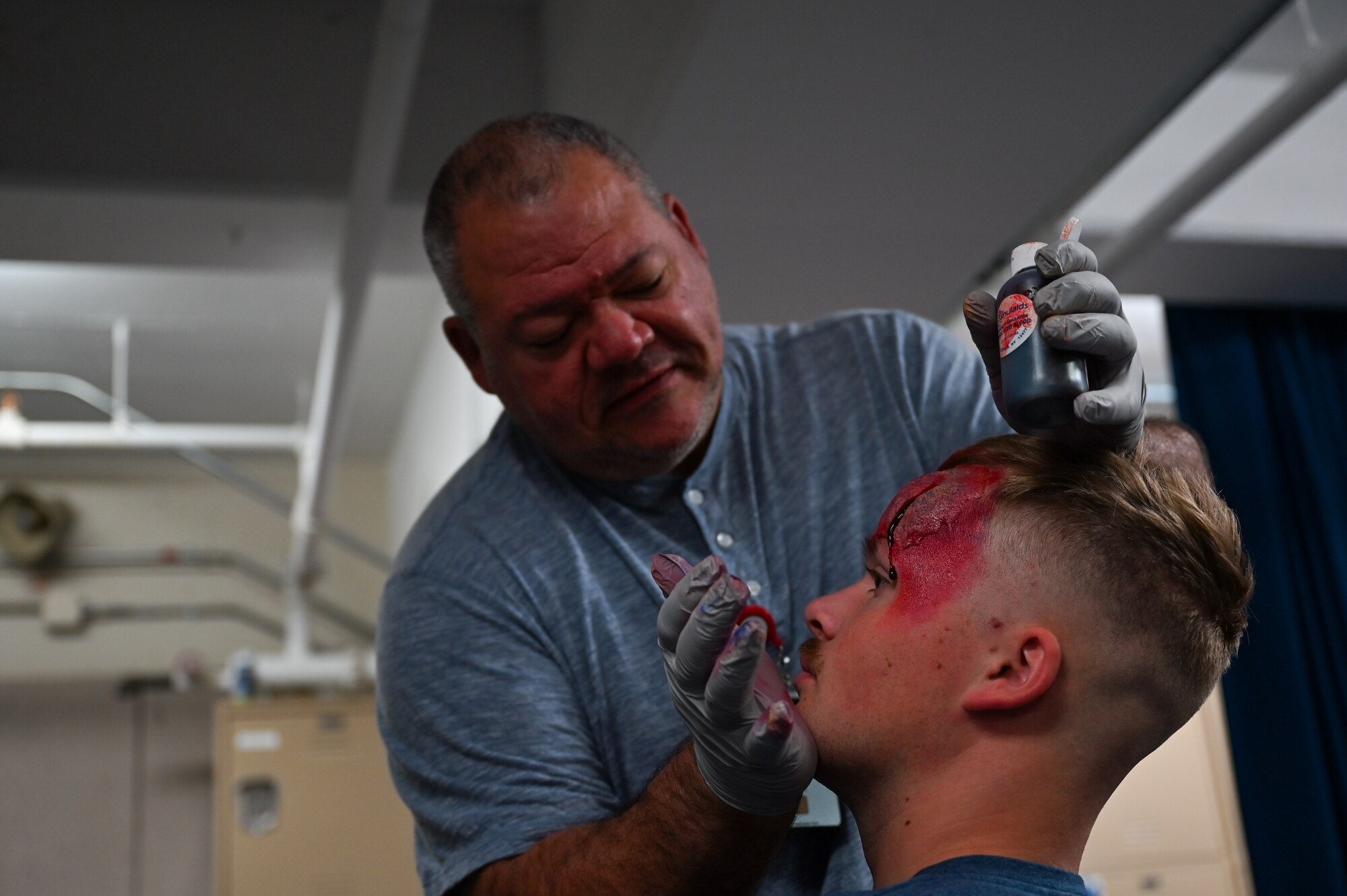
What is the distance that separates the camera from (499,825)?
1319 millimetres

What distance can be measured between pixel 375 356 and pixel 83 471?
6.71ft

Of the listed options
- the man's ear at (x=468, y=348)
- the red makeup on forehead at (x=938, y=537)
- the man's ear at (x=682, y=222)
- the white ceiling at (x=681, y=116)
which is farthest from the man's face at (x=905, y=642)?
the white ceiling at (x=681, y=116)

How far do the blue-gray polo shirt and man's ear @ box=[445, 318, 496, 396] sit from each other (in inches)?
2.7

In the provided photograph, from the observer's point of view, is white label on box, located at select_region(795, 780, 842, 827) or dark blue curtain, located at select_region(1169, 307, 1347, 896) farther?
dark blue curtain, located at select_region(1169, 307, 1347, 896)

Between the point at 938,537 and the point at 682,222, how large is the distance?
685 millimetres

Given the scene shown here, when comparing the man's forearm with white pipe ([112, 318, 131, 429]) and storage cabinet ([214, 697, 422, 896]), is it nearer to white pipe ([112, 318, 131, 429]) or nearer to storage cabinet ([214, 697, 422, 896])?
storage cabinet ([214, 697, 422, 896])

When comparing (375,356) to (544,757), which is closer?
(544,757)

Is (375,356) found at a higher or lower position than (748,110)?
higher

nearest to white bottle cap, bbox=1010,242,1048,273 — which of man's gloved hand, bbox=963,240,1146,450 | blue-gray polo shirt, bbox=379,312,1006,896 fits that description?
man's gloved hand, bbox=963,240,1146,450

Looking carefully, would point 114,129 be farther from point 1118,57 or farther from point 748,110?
point 1118,57

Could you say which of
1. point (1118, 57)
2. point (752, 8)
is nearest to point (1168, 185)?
point (1118, 57)

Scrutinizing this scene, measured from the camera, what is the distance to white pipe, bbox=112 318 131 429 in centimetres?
483

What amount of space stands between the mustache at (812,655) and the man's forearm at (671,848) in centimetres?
15

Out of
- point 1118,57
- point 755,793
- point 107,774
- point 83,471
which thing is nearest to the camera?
point 755,793
